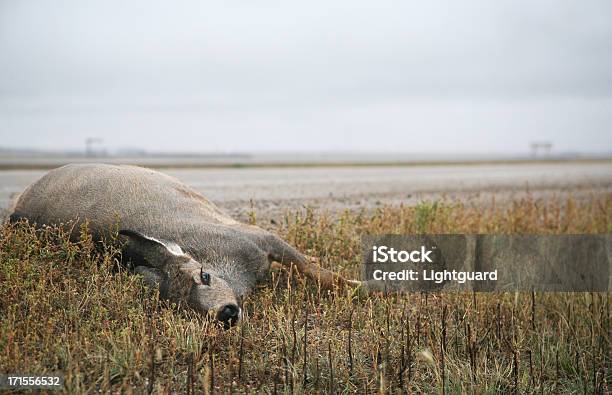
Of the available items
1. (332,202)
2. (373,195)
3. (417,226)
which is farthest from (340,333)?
(373,195)

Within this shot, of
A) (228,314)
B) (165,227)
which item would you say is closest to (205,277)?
(228,314)

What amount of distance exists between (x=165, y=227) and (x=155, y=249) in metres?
0.68

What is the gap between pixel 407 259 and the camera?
27.6 ft

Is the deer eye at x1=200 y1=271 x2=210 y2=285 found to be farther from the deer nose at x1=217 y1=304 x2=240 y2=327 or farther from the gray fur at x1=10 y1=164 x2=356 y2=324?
the deer nose at x1=217 y1=304 x2=240 y2=327

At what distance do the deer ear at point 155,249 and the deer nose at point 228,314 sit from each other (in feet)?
2.66

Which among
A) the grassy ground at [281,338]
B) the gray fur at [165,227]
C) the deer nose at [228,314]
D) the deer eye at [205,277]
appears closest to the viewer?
the grassy ground at [281,338]

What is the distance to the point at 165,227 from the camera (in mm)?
7059

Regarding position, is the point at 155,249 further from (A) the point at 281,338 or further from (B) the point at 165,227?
(A) the point at 281,338

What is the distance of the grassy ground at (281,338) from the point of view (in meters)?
5.09

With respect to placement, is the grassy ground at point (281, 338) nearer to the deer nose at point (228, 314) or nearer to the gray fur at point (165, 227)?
the deer nose at point (228, 314)

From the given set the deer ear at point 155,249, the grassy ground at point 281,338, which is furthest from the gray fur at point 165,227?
the grassy ground at point 281,338

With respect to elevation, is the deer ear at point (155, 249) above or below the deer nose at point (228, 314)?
above

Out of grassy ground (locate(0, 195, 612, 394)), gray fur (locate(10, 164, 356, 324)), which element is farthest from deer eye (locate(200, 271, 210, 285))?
grassy ground (locate(0, 195, 612, 394))

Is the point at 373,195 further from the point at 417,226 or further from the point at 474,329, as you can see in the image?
the point at 474,329
